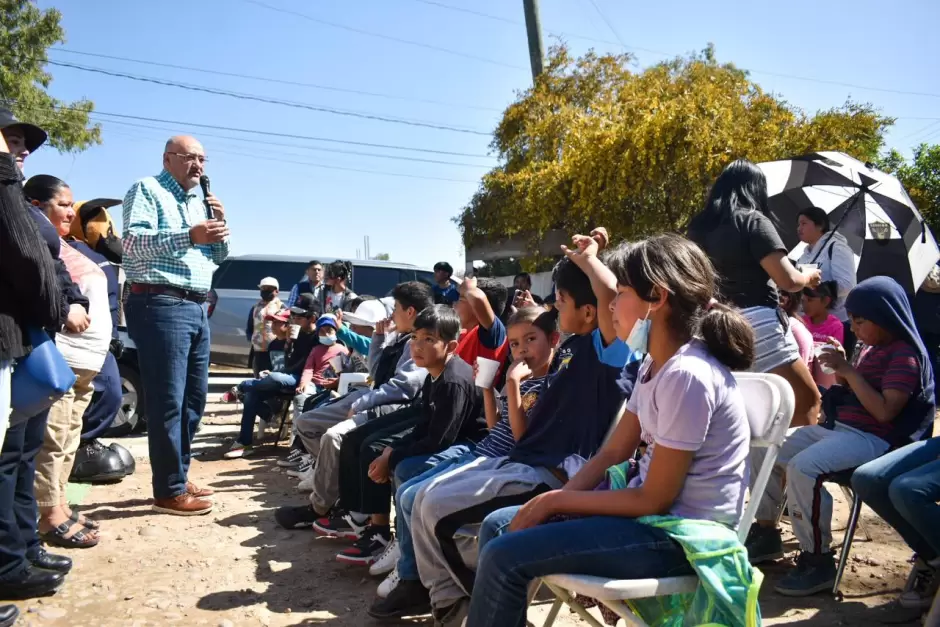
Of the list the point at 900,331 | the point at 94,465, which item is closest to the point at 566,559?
the point at 900,331

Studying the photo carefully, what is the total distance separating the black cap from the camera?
338cm

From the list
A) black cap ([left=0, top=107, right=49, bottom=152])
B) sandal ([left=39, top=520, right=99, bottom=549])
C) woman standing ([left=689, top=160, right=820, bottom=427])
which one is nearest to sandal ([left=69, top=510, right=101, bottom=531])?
sandal ([left=39, top=520, right=99, bottom=549])

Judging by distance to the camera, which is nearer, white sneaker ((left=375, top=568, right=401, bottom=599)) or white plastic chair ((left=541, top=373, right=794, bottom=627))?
white plastic chair ((left=541, top=373, right=794, bottom=627))

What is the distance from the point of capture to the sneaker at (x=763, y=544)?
3.56 metres

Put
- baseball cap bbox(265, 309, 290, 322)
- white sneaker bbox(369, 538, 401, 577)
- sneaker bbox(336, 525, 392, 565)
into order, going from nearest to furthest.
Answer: white sneaker bbox(369, 538, 401, 577), sneaker bbox(336, 525, 392, 565), baseball cap bbox(265, 309, 290, 322)

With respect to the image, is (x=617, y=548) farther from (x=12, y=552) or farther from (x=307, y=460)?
(x=307, y=460)

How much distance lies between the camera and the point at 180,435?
14.8 feet

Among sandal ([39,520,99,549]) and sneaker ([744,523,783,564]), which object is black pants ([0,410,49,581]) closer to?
sandal ([39,520,99,549])

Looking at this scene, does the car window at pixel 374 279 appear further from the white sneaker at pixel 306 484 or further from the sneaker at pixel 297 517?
the sneaker at pixel 297 517

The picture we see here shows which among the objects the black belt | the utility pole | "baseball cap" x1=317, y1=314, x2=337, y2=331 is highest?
the utility pole

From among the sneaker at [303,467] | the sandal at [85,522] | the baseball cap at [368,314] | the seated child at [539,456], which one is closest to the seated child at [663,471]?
the seated child at [539,456]

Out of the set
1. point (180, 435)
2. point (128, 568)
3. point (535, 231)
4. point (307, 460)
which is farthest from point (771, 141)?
point (128, 568)

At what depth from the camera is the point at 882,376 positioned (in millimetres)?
3314

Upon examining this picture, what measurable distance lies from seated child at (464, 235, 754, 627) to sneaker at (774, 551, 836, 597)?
1422 mm
